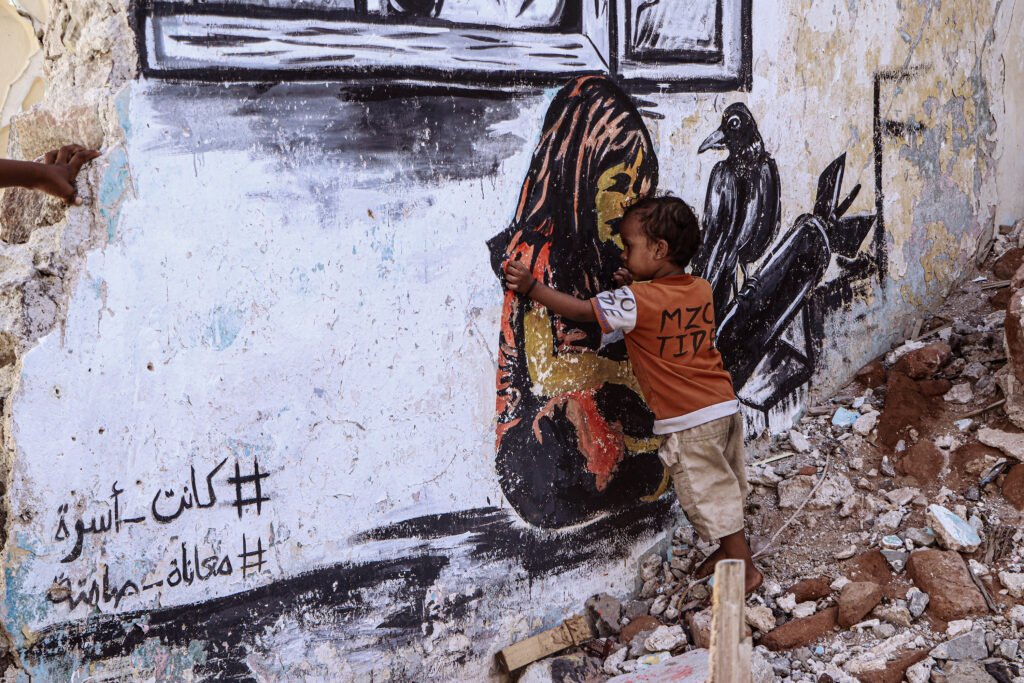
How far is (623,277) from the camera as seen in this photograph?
2.97 metres

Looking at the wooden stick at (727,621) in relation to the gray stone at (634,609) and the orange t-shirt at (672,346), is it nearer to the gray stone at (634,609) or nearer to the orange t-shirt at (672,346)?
the orange t-shirt at (672,346)

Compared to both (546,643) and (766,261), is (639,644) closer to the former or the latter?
(546,643)

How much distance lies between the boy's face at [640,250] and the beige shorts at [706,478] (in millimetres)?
511

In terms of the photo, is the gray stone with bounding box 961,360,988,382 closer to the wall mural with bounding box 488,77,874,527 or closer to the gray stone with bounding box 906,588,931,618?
the wall mural with bounding box 488,77,874,527

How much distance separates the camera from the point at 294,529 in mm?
2420

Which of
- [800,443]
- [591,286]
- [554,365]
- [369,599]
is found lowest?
[369,599]

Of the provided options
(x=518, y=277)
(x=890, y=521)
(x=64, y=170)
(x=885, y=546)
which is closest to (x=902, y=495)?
(x=890, y=521)

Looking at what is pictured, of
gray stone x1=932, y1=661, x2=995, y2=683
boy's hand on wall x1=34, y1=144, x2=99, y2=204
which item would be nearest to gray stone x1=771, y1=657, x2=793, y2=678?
gray stone x1=932, y1=661, x2=995, y2=683

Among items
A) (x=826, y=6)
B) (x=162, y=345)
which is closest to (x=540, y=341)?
(x=162, y=345)

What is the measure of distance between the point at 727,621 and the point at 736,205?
6.58 ft

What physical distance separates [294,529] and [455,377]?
0.62 metres

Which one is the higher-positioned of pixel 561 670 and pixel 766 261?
pixel 766 261

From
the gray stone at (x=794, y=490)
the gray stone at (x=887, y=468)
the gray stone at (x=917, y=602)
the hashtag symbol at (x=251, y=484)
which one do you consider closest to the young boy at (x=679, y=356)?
the gray stone at (x=794, y=490)

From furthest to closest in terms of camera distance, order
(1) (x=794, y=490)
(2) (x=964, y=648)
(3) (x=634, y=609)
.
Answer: (1) (x=794, y=490) → (3) (x=634, y=609) → (2) (x=964, y=648)
